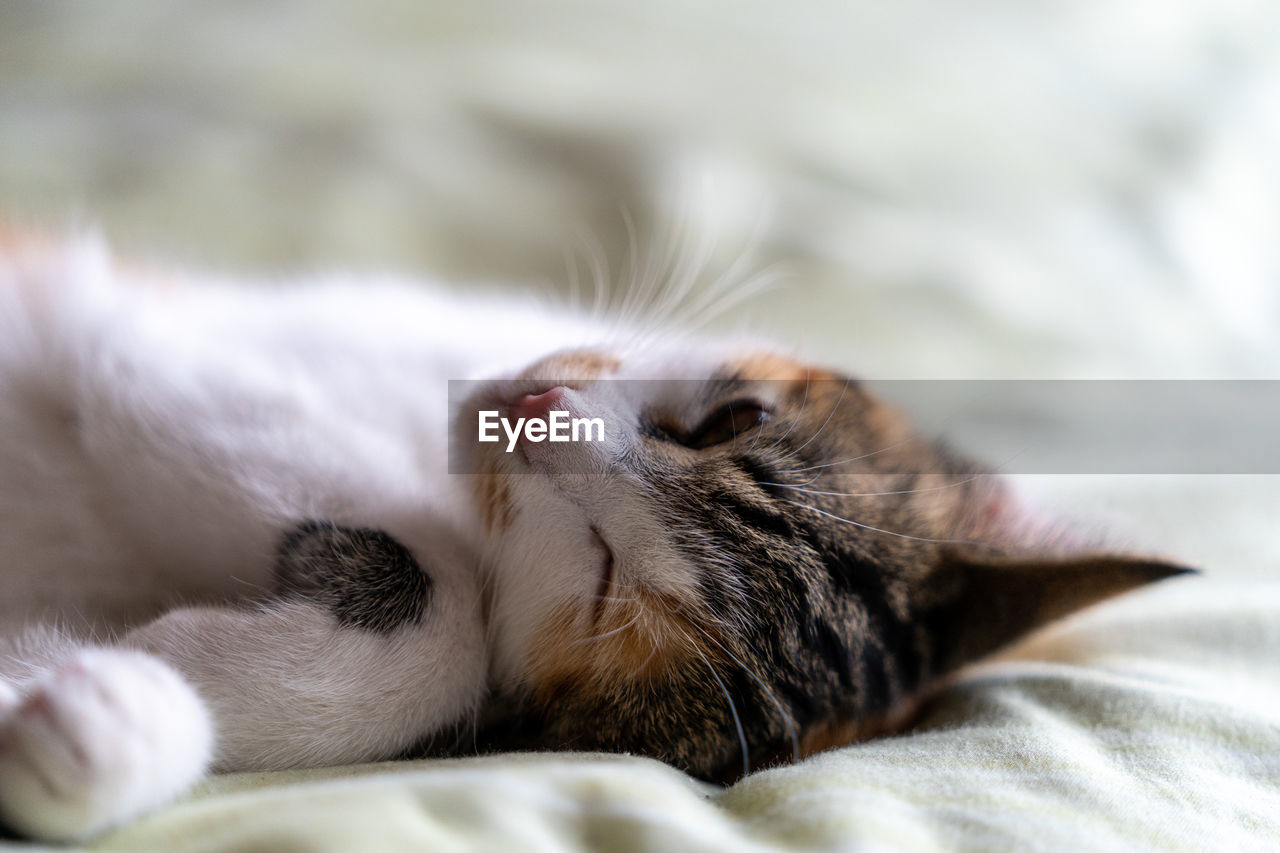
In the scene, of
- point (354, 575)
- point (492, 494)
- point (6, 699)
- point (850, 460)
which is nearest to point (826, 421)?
point (850, 460)

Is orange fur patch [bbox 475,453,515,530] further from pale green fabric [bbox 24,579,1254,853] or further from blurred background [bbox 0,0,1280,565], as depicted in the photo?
blurred background [bbox 0,0,1280,565]

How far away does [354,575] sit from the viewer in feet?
2.57

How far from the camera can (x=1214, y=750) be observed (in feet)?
2.47

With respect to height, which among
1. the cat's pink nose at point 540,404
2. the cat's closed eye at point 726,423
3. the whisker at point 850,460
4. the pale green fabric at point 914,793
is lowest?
the pale green fabric at point 914,793

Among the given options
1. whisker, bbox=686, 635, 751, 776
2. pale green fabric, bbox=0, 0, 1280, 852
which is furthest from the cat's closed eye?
pale green fabric, bbox=0, 0, 1280, 852

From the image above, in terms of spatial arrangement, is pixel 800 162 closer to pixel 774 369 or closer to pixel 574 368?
pixel 774 369

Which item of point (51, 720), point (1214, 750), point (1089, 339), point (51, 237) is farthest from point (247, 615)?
point (1089, 339)

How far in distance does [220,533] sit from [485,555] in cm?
25

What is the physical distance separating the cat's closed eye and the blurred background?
59 centimetres

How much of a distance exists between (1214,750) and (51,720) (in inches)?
35.4

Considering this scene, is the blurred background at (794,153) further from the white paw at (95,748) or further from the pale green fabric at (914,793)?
the white paw at (95,748)

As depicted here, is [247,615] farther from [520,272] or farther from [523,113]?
[523,113]

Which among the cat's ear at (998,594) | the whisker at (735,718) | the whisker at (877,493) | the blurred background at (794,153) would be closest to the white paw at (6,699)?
the whisker at (735,718)

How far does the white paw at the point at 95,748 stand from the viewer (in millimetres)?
512
